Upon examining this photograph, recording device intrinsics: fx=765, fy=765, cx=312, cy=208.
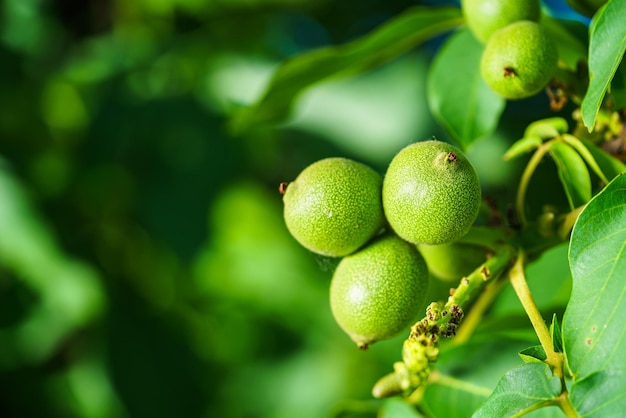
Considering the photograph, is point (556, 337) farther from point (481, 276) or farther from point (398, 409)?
point (398, 409)

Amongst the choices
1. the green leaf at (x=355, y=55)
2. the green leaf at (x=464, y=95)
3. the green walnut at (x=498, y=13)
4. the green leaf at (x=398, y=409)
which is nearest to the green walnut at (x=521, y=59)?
the green walnut at (x=498, y=13)

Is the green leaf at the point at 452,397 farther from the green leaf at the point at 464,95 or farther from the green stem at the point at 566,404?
the green leaf at the point at 464,95

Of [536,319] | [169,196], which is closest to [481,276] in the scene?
[536,319]

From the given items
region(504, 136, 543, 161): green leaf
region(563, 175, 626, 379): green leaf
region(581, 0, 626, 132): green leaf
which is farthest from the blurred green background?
region(563, 175, 626, 379): green leaf

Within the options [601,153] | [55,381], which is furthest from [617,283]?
A: [55,381]

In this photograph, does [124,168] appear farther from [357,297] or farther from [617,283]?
[617,283]

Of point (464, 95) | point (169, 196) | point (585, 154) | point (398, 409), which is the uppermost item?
point (585, 154)

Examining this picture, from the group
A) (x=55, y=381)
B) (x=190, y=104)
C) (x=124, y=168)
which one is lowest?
(x=55, y=381)
